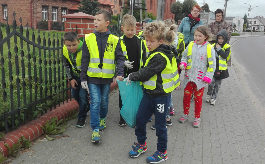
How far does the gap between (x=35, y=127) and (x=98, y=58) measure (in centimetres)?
129

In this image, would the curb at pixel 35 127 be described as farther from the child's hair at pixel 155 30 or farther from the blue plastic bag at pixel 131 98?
the child's hair at pixel 155 30

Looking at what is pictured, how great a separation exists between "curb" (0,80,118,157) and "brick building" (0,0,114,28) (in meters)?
24.4

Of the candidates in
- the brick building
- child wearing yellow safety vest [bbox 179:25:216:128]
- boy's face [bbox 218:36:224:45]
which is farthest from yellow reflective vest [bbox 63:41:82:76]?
the brick building

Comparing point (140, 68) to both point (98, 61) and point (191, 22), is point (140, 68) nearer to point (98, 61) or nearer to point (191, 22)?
point (98, 61)

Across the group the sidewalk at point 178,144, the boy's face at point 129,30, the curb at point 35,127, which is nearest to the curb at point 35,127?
the curb at point 35,127

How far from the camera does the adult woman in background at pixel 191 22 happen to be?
6055 mm

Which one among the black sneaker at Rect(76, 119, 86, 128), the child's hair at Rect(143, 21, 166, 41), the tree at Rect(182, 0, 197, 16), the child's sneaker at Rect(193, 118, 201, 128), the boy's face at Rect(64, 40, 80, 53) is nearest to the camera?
the child's hair at Rect(143, 21, 166, 41)

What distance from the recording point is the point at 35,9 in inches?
1119

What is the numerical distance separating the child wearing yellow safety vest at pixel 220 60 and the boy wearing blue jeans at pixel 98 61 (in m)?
2.66

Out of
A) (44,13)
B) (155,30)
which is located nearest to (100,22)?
(155,30)

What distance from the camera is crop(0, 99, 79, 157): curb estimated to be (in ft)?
10.6

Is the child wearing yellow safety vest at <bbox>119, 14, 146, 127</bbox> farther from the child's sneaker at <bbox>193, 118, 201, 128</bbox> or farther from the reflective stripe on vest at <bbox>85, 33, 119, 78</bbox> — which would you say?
the child's sneaker at <bbox>193, 118, 201, 128</bbox>

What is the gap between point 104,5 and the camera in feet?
130

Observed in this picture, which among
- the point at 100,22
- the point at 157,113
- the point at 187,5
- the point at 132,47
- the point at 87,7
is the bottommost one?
the point at 157,113
